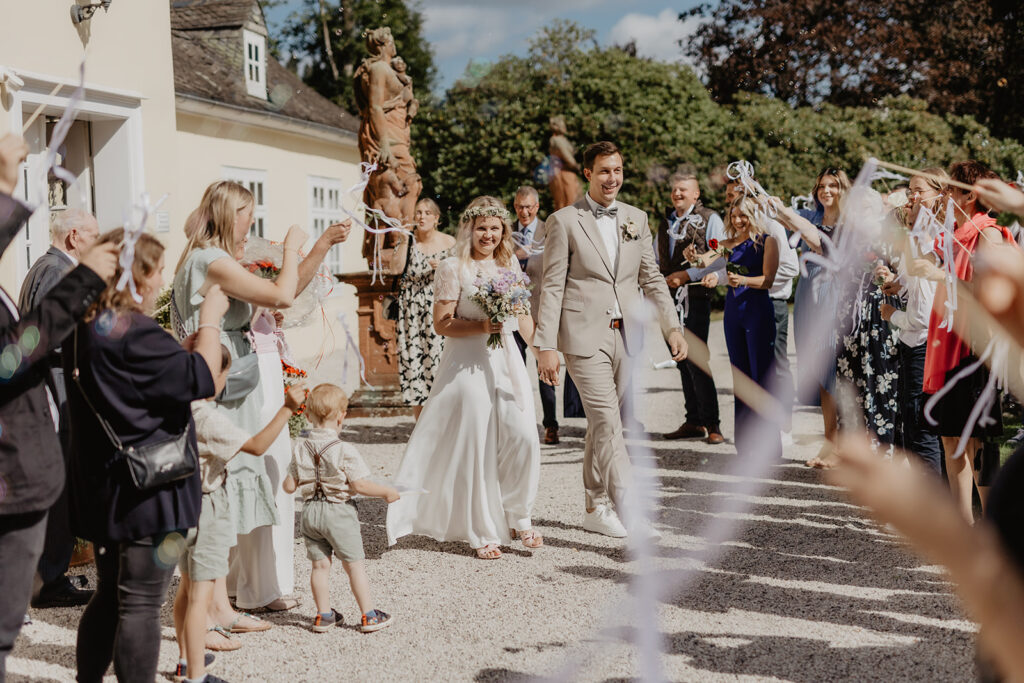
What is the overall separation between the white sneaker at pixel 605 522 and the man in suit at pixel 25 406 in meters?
3.68

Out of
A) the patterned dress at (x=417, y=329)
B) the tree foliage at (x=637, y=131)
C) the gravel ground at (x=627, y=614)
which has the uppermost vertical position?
the tree foliage at (x=637, y=131)

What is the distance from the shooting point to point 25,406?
3.08 metres

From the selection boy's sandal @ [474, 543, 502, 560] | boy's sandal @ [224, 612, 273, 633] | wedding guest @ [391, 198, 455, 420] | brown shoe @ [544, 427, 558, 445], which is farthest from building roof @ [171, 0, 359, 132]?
boy's sandal @ [224, 612, 273, 633]

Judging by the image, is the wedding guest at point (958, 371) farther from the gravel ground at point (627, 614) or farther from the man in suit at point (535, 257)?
the man in suit at point (535, 257)

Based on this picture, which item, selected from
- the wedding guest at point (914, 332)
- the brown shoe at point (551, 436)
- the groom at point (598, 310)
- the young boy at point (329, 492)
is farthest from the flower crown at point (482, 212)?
the brown shoe at point (551, 436)

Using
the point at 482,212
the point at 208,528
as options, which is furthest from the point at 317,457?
the point at 482,212

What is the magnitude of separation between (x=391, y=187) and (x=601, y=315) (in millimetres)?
A: 5803

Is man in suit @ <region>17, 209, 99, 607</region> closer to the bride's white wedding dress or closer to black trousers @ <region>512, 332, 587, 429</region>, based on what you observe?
the bride's white wedding dress

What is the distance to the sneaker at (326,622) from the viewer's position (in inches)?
182

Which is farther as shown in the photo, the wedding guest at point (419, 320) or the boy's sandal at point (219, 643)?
the wedding guest at point (419, 320)

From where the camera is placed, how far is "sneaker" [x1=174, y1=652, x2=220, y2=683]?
3.99 meters

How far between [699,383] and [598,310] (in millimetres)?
3312

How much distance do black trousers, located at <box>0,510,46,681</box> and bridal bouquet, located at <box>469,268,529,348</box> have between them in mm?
3036

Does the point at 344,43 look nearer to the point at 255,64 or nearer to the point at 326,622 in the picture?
the point at 255,64
